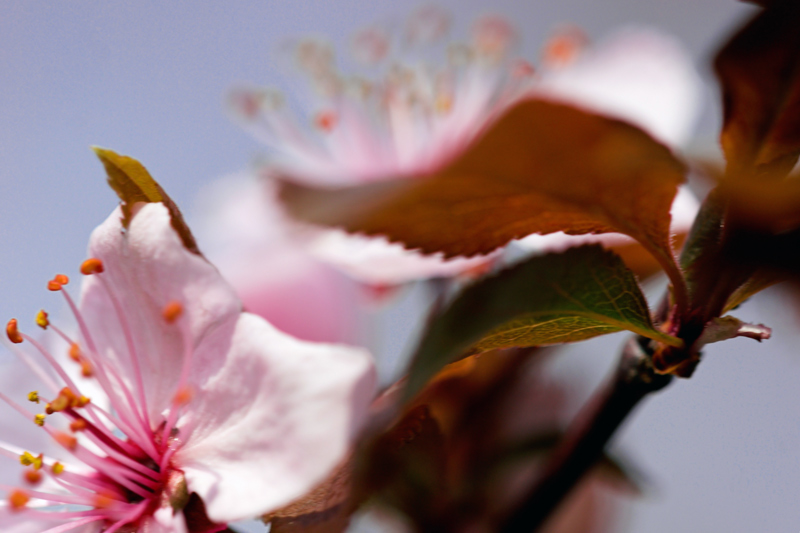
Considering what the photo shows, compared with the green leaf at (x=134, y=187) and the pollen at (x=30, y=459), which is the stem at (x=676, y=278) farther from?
the pollen at (x=30, y=459)

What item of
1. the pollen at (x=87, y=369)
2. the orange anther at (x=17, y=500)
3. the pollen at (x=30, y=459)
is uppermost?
the pollen at (x=87, y=369)

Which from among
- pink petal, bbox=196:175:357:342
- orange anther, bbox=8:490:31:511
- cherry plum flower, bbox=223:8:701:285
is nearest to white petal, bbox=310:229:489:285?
pink petal, bbox=196:175:357:342

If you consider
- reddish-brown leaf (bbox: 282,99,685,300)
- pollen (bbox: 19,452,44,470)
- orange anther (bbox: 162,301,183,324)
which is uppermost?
reddish-brown leaf (bbox: 282,99,685,300)

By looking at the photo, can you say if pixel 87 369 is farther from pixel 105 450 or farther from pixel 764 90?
pixel 764 90

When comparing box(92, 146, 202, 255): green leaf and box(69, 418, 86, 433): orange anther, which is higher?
box(92, 146, 202, 255): green leaf

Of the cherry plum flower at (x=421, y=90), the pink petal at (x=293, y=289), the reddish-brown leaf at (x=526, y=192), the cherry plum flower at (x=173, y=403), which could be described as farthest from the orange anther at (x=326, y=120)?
the reddish-brown leaf at (x=526, y=192)

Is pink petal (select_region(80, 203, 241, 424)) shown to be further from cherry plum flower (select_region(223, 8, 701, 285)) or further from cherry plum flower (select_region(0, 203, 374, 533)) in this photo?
cherry plum flower (select_region(223, 8, 701, 285))
